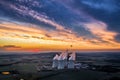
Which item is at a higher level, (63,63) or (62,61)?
(62,61)

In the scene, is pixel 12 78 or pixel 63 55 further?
pixel 63 55

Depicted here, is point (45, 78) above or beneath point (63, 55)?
beneath

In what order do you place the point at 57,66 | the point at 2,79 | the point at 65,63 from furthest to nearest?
the point at 65,63 < the point at 57,66 < the point at 2,79

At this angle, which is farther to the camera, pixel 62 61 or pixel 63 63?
pixel 62 61

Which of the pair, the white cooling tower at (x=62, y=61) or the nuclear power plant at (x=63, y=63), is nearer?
the nuclear power plant at (x=63, y=63)

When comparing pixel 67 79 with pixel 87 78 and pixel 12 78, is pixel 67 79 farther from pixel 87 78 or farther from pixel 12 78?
pixel 12 78

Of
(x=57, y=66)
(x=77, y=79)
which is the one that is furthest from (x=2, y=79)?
(x=57, y=66)

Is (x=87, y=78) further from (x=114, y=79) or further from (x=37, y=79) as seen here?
(x=37, y=79)

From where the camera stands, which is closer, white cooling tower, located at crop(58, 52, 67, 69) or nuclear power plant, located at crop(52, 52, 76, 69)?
nuclear power plant, located at crop(52, 52, 76, 69)

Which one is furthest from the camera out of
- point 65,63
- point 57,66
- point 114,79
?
point 65,63

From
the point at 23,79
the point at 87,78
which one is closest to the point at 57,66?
the point at 87,78
